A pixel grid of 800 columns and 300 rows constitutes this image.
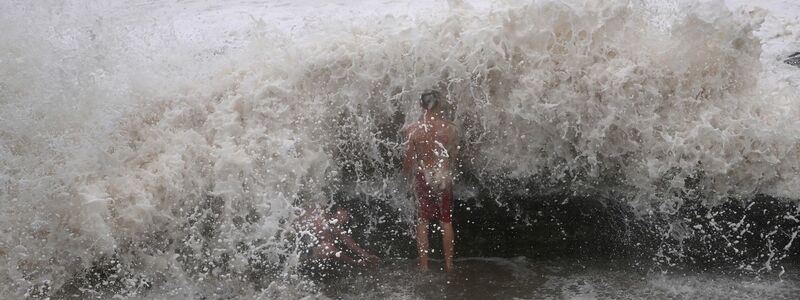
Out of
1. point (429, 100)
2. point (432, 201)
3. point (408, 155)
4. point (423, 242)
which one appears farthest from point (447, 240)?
point (429, 100)

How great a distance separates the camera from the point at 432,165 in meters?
4.94

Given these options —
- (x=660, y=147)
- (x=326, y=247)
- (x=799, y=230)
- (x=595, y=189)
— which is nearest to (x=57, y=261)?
(x=326, y=247)

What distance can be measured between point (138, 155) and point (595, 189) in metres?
3.72

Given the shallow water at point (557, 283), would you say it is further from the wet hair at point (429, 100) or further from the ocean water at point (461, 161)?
the wet hair at point (429, 100)

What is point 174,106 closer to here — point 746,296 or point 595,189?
point 595,189

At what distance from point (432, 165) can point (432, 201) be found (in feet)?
0.96

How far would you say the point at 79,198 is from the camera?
499cm

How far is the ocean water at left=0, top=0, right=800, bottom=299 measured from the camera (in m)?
4.91

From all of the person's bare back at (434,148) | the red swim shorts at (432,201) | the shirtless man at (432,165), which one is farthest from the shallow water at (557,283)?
the person's bare back at (434,148)

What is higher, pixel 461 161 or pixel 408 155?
pixel 408 155

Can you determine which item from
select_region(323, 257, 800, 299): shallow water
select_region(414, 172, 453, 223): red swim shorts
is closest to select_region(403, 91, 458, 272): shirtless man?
select_region(414, 172, 453, 223): red swim shorts

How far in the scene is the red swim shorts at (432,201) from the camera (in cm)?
500

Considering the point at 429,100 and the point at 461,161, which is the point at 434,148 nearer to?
the point at 429,100

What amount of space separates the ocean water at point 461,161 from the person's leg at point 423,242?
132mm
